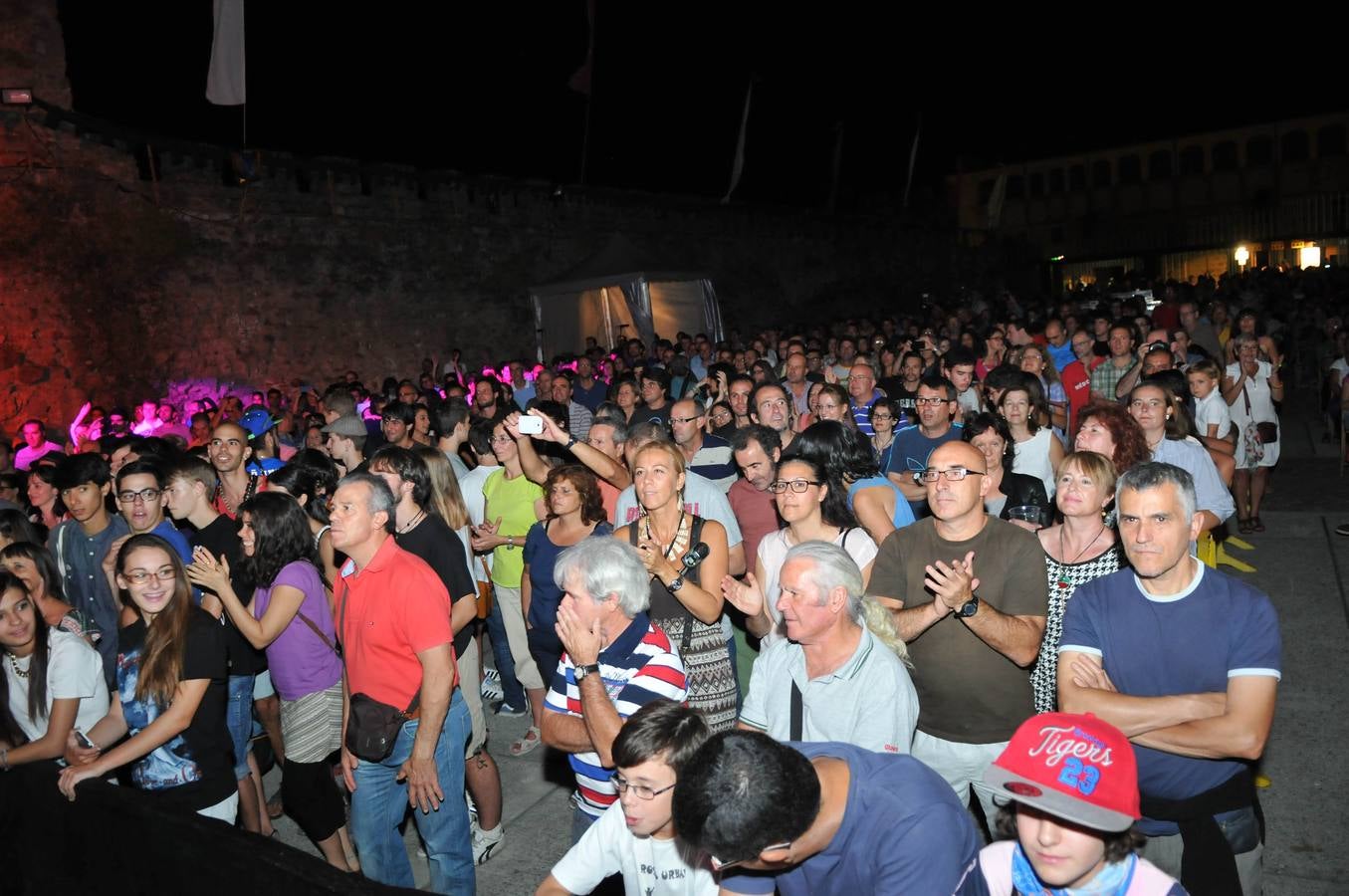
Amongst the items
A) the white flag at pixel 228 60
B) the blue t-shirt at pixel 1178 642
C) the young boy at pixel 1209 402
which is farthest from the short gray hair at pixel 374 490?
the white flag at pixel 228 60

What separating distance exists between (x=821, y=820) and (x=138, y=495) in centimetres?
379

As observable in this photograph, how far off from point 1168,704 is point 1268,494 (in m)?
7.72

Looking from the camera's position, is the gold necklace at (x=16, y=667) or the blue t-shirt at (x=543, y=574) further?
the blue t-shirt at (x=543, y=574)

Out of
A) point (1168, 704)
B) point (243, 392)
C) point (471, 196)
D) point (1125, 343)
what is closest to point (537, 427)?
point (1168, 704)

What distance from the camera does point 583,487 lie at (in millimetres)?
4273

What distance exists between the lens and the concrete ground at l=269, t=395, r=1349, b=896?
12.0ft

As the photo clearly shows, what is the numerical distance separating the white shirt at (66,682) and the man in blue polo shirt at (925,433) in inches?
151

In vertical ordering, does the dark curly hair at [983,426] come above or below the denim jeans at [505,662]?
above

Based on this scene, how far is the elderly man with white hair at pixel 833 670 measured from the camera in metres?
2.57

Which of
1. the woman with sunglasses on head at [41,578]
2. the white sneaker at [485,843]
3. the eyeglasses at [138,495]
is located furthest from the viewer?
the eyeglasses at [138,495]

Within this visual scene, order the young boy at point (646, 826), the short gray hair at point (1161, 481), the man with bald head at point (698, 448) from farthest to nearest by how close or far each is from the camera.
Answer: the man with bald head at point (698, 448), the short gray hair at point (1161, 481), the young boy at point (646, 826)

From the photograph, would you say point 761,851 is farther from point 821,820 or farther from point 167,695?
point 167,695

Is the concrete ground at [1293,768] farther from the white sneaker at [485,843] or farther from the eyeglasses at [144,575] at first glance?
the eyeglasses at [144,575]

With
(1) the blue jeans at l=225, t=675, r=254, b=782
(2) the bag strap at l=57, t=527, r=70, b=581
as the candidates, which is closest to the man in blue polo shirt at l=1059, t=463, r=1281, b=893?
(1) the blue jeans at l=225, t=675, r=254, b=782
